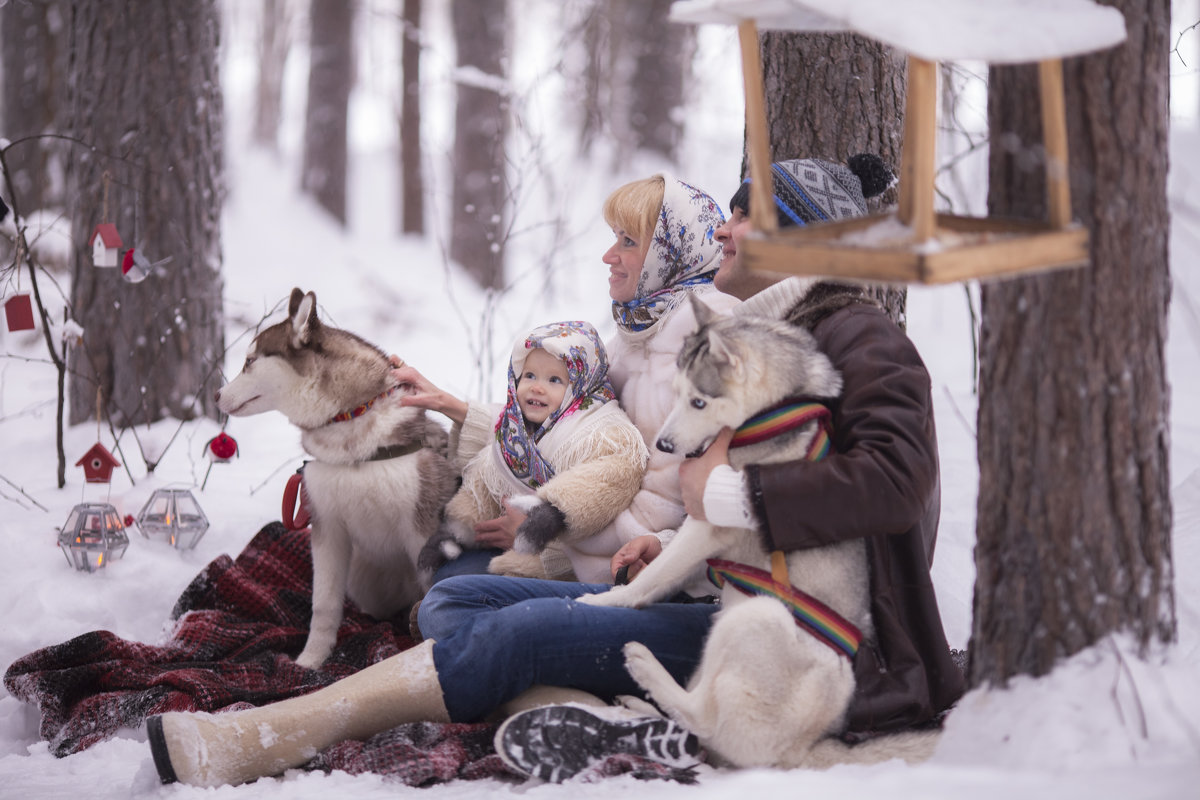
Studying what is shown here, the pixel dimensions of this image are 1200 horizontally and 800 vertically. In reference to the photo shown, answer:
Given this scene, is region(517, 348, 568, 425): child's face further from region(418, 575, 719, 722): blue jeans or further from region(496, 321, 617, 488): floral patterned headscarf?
region(418, 575, 719, 722): blue jeans

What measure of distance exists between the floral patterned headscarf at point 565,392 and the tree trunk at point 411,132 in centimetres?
1033

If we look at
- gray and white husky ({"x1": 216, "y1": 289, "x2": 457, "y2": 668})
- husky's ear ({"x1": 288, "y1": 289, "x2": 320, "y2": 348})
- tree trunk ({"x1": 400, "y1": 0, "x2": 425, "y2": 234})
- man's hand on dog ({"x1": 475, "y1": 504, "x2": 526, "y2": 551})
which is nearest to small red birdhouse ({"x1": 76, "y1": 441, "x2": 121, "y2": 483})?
gray and white husky ({"x1": 216, "y1": 289, "x2": 457, "y2": 668})

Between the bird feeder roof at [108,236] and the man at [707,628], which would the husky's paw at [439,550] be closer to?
the man at [707,628]

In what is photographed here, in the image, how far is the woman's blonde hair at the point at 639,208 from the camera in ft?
11.1

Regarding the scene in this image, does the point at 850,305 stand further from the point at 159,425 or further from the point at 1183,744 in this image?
the point at 159,425

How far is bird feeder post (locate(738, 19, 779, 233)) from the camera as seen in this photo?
7.12 ft

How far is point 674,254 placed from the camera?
3.42 meters

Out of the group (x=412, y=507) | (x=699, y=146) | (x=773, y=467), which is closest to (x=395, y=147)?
(x=699, y=146)

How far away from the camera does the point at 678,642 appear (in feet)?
9.28

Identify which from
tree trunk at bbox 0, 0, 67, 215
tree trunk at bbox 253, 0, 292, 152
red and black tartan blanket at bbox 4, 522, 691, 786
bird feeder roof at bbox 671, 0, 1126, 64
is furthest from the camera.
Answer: tree trunk at bbox 253, 0, 292, 152

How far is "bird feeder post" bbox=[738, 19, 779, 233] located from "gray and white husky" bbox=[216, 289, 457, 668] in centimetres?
188

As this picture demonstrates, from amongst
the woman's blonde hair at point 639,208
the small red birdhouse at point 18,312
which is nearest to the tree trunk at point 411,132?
the small red birdhouse at point 18,312

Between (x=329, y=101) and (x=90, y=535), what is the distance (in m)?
11.3

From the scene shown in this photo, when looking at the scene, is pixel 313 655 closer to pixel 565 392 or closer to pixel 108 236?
pixel 565 392
